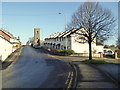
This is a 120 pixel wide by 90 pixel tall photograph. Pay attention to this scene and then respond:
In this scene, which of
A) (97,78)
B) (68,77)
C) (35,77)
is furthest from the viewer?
(35,77)

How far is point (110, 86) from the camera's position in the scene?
10.9m

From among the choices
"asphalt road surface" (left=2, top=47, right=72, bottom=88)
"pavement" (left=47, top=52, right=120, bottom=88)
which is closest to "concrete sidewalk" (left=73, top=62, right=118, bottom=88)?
"pavement" (left=47, top=52, right=120, bottom=88)

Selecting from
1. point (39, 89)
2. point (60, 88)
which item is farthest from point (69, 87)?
point (39, 89)

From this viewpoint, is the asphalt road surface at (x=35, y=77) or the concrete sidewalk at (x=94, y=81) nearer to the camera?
the concrete sidewalk at (x=94, y=81)

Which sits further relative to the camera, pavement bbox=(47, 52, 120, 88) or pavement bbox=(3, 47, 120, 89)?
A: pavement bbox=(3, 47, 120, 89)

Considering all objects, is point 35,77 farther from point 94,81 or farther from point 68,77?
point 94,81

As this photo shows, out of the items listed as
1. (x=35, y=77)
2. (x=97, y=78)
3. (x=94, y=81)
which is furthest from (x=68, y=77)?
(x=35, y=77)

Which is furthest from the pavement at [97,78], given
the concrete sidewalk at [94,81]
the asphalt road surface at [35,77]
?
the asphalt road surface at [35,77]

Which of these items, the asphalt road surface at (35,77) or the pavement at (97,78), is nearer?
the pavement at (97,78)

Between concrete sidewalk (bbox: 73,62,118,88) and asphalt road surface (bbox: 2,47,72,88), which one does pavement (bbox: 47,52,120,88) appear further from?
asphalt road surface (bbox: 2,47,72,88)

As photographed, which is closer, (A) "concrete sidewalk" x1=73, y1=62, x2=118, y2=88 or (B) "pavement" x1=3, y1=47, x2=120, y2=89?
(A) "concrete sidewalk" x1=73, y1=62, x2=118, y2=88

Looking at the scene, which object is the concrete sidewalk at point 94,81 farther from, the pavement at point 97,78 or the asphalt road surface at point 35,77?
the asphalt road surface at point 35,77

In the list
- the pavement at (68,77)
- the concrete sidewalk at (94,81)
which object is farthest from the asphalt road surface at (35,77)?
the concrete sidewalk at (94,81)

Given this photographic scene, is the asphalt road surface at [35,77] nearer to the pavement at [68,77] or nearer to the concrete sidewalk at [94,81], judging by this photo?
the pavement at [68,77]
